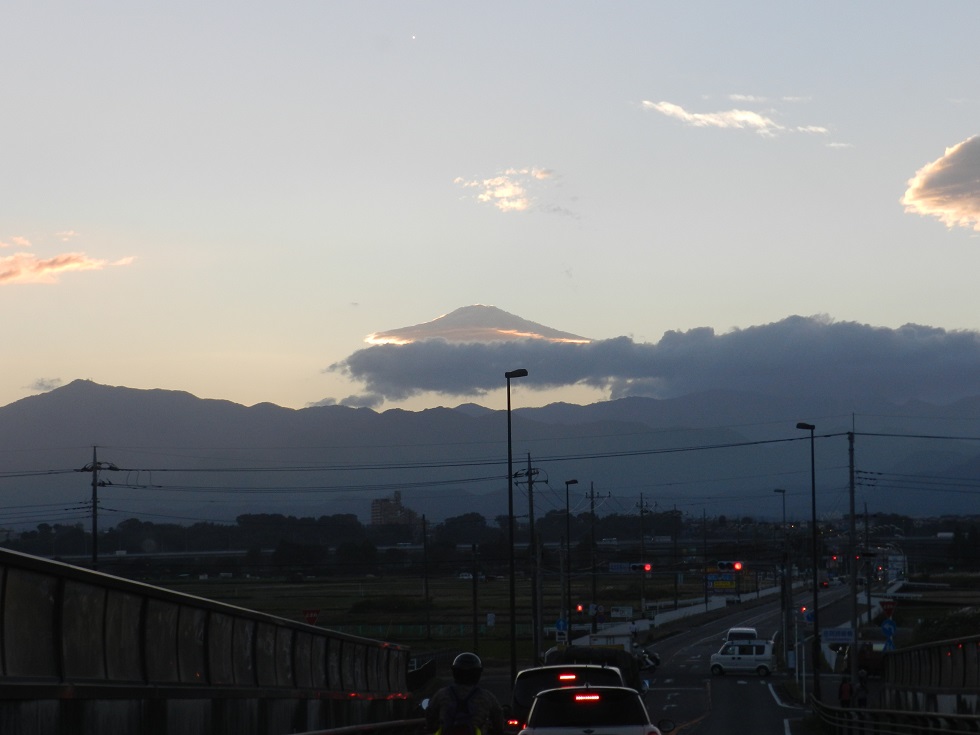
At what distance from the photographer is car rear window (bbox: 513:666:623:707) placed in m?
17.7

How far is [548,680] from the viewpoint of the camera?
18750 mm

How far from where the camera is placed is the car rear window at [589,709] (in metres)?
13.4

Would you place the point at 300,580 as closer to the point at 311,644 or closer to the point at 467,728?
the point at 311,644

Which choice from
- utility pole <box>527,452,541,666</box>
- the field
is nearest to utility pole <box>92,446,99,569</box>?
the field

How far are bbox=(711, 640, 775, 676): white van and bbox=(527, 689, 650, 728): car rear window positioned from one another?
2347 inches

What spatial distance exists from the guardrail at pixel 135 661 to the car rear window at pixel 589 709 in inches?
142

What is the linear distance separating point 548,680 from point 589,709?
5403 mm

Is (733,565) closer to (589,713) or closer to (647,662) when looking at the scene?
(647,662)

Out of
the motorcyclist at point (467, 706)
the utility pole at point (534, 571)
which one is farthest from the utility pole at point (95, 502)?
the motorcyclist at point (467, 706)

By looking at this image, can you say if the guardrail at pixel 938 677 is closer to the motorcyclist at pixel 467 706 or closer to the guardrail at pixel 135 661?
the guardrail at pixel 135 661

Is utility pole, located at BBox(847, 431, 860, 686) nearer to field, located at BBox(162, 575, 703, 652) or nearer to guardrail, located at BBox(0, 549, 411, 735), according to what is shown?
field, located at BBox(162, 575, 703, 652)

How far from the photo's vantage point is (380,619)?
326 ft

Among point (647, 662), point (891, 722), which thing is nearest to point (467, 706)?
point (891, 722)

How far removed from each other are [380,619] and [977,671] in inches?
3176
